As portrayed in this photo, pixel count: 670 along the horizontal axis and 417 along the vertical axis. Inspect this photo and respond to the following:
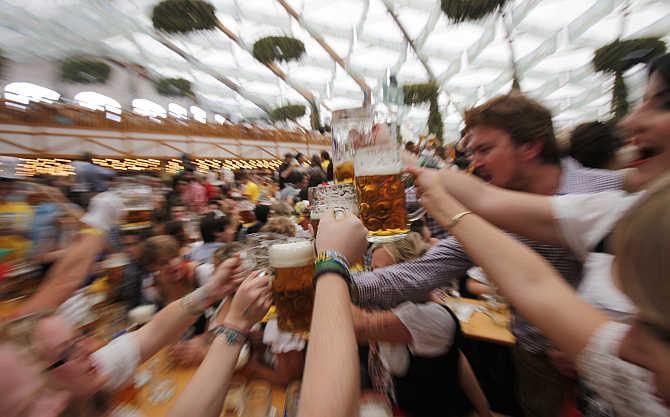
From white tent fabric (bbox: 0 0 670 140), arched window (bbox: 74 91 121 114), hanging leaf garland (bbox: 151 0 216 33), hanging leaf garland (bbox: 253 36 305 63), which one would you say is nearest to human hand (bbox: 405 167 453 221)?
hanging leaf garland (bbox: 151 0 216 33)

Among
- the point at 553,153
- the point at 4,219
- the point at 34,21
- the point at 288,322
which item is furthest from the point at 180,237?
the point at 34,21

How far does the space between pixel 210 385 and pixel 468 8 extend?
6630 mm

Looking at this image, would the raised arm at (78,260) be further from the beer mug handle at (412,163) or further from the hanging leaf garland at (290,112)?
the hanging leaf garland at (290,112)

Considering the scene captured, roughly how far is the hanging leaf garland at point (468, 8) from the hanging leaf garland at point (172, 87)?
496 inches

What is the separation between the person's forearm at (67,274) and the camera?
147cm

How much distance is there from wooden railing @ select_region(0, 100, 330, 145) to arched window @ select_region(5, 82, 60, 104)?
0.40ft

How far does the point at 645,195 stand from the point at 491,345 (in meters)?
2.08

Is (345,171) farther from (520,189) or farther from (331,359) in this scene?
(520,189)

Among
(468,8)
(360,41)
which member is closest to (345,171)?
(468,8)

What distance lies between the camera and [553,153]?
1.12 meters

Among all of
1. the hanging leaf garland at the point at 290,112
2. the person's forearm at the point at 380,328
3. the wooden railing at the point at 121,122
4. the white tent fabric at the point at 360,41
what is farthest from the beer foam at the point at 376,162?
the hanging leaf garland at the point at 290,112

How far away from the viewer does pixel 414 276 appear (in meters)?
1.00

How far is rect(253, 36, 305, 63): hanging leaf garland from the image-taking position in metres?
9.14

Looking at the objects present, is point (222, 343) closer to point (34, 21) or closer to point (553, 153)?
point (553, 153)
